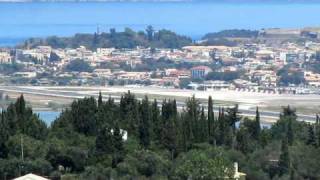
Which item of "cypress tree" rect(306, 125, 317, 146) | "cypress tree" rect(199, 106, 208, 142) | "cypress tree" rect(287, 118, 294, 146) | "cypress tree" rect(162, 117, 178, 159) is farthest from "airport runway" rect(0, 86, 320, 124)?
"cypress tree" rect(162, 117, 178, 159)

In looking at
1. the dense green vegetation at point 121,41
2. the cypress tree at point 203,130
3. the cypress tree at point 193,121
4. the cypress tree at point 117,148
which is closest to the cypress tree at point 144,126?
the cypress tree at point 193,121

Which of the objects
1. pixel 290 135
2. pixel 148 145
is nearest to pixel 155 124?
pixel 148 145

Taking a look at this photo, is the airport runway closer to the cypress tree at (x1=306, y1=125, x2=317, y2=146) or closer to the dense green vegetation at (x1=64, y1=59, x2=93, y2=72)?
the dense green vegetation at (x1=64, y1=59, x2=93, y2=72)

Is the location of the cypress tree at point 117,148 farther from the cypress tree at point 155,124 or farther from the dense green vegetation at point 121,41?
the dense green vegetation at point 121,41

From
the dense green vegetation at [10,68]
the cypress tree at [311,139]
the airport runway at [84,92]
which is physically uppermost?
the cypress tree at [311,139]

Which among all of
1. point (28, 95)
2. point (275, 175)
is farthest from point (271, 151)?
point (28, 95)

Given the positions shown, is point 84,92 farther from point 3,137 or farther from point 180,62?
point 3,137

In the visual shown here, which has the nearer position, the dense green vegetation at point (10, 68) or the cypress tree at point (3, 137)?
the cypress tree at point (3, 137)

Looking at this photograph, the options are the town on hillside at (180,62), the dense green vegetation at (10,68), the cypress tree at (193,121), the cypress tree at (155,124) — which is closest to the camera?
the cypress tree at (155,124)
